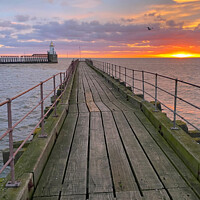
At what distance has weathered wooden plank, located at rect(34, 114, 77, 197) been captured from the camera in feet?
10.0

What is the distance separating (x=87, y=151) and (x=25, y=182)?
5.12ft

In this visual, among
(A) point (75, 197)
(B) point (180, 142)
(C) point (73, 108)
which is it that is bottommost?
(A) point (75, 197)

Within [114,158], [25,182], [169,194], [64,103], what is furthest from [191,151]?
[64,103]

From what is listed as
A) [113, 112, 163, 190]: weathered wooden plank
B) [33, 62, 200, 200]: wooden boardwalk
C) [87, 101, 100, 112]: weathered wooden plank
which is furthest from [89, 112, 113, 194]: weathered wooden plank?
[87, 101, 100, 112]: weathered wooden plank

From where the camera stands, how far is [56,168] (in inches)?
142

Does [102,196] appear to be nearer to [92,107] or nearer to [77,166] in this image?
[77,166]

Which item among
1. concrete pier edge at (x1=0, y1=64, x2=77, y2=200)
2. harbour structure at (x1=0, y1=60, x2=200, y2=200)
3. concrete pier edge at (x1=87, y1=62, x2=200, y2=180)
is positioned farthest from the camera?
concrete pier edge at (x1=87, y1=62, x2=200, y2=180)

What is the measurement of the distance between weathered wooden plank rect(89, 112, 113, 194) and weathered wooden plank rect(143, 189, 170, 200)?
457 mm

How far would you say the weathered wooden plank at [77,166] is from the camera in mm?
3062

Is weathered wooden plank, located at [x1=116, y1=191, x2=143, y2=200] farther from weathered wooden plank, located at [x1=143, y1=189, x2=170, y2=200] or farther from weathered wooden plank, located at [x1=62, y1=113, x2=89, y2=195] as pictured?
weathered wooden plank, located at [x1=62, y1=113, x2=89, y2=195]

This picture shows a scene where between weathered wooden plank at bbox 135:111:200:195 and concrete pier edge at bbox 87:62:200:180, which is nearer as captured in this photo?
weathered wooden plank at bbox 135:111:200:195

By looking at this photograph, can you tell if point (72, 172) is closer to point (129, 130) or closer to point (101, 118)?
point (129, 130)

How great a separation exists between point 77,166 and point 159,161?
4.37 ft

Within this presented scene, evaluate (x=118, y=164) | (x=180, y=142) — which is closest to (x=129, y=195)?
(x=118, y=164)
